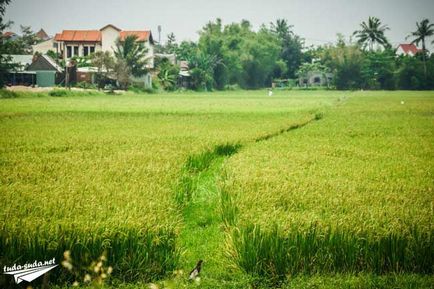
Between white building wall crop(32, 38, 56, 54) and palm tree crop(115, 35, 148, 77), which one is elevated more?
white building wall crop(32, 38, 56, 54)

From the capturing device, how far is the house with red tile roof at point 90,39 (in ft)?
179

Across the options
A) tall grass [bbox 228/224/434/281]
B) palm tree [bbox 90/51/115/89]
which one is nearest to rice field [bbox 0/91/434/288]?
tall grass [bbox 228/224/434/281]

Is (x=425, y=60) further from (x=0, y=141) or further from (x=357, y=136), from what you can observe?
(x=0, y=141)

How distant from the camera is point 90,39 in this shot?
2181 inches

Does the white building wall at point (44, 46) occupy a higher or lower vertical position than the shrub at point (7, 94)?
higher

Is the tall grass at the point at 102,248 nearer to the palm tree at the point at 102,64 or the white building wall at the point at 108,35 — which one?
the palm tree at the point at 102,64

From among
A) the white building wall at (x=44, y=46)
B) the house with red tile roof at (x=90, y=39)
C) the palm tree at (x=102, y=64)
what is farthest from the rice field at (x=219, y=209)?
the white building wall at (x=44, y=46)

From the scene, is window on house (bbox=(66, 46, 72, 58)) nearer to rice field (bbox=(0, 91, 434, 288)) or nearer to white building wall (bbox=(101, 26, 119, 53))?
white building wall (bbox=(101, 26, 119, 53))

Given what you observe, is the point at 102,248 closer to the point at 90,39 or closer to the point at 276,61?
the point at 90,39

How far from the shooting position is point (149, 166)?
7.88m

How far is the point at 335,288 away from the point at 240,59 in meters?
67.0

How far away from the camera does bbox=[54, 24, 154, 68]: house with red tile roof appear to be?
54.5 m

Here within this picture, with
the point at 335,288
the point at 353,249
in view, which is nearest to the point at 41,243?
the point at 335,288

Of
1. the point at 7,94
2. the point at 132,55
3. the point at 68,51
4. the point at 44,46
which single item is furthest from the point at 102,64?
the point at 44,46
